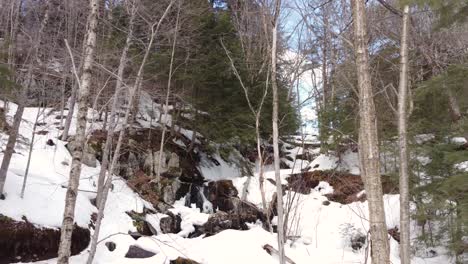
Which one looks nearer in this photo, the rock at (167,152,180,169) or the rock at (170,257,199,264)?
the rock at (170,257,199,264)

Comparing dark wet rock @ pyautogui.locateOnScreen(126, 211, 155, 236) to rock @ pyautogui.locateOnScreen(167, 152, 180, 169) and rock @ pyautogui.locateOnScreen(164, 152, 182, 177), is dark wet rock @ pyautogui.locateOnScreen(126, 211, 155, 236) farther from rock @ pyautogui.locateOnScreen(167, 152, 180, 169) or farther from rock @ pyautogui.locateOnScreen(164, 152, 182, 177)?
rock @ pyautogui.locateOnScreen(167, 152, 180, 169)

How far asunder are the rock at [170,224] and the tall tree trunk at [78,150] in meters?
Answer: 7.66

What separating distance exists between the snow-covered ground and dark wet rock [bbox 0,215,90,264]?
0.25 m

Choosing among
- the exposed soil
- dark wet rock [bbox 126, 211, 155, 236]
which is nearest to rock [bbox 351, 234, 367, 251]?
the exposed soil

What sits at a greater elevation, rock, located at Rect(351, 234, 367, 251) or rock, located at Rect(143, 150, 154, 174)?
rock, located at Rect(143, 150, 154, 174)

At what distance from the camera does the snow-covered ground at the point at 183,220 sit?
9844mm

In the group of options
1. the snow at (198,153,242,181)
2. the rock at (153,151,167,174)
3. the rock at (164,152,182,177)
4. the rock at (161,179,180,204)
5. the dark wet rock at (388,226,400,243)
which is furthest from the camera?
the snow at (198,153,242,181)

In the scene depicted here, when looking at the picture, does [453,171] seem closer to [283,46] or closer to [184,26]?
[283,46]

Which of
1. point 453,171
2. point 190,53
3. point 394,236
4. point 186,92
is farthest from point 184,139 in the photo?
point 453,171

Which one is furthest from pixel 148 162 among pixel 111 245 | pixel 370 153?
pixel 370 153

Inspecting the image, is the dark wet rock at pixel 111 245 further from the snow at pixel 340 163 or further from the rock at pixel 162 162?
the snow at pixel 340 163

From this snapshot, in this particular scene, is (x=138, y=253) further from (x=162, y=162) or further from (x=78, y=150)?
(x=162, y=162)

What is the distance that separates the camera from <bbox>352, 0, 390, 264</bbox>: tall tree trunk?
14.2 ft

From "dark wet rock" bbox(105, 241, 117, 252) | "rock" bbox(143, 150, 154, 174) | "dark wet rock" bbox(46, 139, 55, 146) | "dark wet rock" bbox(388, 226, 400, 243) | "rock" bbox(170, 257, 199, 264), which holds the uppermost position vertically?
"dark wet rock" bbox(46, 139, 55, 146)
